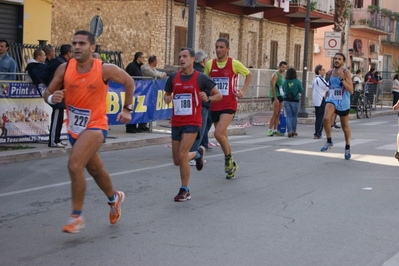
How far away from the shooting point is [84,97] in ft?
24.0

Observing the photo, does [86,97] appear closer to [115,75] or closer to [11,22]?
[115,75]

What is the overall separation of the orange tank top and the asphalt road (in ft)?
3.48

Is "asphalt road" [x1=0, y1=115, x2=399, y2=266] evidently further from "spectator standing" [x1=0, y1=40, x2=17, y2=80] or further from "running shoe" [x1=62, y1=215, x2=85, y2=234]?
"spectator standing" [x1=0, y1=40, x2=17, y2=80]

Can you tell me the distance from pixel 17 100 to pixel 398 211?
7.81 meters

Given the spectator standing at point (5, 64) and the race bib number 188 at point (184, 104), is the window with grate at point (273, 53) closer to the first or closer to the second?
the spectator standing at point (5, 64)

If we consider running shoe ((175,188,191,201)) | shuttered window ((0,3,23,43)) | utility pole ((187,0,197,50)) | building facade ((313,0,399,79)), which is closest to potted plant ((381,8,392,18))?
building facade ((313,0,399,79))

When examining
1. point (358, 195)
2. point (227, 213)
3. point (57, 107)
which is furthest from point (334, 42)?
point (227, 213)

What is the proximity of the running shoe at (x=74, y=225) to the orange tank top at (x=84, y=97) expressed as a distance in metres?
0.82

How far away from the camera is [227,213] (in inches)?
333

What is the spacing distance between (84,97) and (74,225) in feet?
4.04

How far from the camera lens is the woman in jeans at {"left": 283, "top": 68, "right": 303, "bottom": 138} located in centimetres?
1899

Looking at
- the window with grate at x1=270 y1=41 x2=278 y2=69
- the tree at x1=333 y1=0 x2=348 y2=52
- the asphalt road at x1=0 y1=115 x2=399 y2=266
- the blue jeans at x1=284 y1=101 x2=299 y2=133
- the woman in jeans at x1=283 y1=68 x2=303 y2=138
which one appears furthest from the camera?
the window with grate at x1=270 y1=41 x2=278 y2=69

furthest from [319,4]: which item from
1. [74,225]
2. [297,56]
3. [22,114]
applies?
[74,225]

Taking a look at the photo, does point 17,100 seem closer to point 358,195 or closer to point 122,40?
point 358,195
